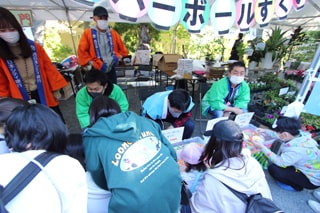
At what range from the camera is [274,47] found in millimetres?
3734

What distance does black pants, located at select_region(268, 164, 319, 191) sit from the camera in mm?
1974

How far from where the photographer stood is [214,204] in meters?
1.25

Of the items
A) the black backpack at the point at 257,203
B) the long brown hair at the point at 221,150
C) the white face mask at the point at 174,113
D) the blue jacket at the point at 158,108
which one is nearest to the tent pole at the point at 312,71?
the blue jacket at the point at 158,108

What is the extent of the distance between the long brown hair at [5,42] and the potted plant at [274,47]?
4.02m

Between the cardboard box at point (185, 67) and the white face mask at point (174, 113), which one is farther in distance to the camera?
the cardboard box at point (185, 67)

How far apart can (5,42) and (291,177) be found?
318cm

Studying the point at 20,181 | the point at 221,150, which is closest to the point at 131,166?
the point at 20,181

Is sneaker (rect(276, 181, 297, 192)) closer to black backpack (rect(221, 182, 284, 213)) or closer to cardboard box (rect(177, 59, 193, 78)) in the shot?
black backpack (rect(221, 182, 284, 213))

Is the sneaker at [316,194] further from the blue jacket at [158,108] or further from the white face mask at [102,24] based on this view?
the white face mask at [102,24]

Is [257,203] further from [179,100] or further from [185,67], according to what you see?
[185,67]

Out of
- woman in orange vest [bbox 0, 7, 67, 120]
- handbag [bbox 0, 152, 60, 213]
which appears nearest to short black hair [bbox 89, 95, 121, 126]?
handbag [bbox 0, 152, 60, 213]

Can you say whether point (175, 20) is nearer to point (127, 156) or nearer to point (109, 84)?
point (109, 84)

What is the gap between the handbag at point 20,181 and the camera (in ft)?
2.01

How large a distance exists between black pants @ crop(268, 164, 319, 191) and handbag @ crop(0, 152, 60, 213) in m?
2.33
